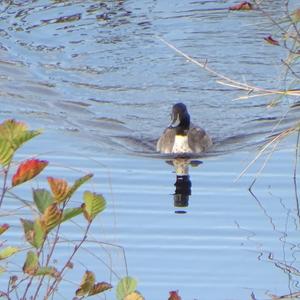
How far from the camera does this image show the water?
827 cm

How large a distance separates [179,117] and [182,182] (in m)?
2.46

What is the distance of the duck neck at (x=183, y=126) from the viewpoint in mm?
13523

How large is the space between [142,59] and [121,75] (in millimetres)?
605

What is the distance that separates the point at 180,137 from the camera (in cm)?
1366

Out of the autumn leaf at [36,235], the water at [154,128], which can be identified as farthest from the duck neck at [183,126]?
the autumn leaf at [36,235]

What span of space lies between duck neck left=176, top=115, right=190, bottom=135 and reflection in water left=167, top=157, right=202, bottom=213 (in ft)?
1.42

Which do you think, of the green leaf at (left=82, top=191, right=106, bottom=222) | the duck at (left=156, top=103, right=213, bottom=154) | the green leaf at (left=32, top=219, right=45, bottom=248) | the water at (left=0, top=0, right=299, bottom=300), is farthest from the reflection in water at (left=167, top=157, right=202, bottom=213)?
the green leaf at (left=32, top=219, right=45, bottom=248)

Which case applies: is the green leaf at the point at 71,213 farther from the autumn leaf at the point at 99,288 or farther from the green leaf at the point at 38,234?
the autumn leaf at the point at 99,288

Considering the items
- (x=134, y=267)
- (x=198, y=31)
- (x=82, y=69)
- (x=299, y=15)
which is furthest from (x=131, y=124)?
(x=299, y=15)

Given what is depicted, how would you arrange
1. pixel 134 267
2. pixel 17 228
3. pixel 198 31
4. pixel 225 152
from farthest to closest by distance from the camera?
pixel 198 31 → pixel 225 152 → pixel 17 228 → pixel 134 267

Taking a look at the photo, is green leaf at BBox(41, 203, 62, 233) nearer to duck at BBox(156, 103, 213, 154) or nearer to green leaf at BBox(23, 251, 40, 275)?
green leaf at BBox(23, 251, 40, 275)

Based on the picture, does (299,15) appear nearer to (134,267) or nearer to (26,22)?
(134,267)

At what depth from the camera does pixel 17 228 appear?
9.02m

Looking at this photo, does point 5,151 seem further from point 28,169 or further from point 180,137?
point 180,137
